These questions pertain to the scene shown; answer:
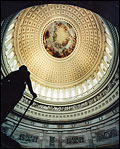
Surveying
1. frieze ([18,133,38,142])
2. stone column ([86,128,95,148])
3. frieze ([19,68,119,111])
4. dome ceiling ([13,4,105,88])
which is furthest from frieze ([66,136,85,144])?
dome ceiling ([13,4,105,88])

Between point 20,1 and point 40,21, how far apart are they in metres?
15.5

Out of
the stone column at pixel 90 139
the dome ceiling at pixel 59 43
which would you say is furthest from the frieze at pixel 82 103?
the dome ceiling at pixel 59 43

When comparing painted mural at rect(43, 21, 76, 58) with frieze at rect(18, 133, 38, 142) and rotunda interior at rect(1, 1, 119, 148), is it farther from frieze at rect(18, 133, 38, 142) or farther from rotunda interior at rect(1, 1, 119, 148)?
frieze at rect(18, 133, 38, 142)

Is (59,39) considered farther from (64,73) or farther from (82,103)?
(82,103)

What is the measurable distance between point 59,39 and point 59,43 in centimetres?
76

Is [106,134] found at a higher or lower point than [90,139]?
higher

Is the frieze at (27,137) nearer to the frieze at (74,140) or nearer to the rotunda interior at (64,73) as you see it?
the rotunda interior at (64,73)

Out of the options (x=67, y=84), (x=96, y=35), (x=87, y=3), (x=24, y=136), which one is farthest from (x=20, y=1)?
(x=67, y=84)

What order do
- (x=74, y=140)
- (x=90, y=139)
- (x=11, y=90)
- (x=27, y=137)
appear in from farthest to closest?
(x=74, y=140)
(x=27, y=137)
(x=90, y=139)
(x=11, y=90)

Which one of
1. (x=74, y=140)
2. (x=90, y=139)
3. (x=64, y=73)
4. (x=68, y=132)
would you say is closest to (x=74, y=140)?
(x=74, y=140)

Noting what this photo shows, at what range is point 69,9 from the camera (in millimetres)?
19328

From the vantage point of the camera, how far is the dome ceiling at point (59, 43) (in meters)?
18.1

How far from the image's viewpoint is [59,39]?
75.5 ft

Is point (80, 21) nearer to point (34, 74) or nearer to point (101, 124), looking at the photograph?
point (34, 74)
